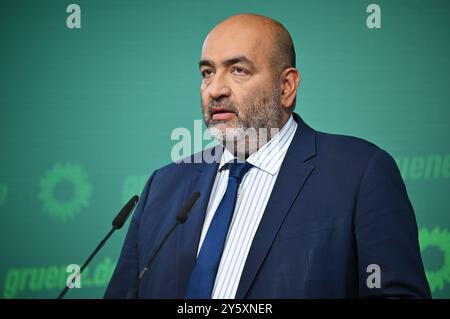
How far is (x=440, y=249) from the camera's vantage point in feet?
7.18

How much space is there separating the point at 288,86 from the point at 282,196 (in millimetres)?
545

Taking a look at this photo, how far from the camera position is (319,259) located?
1558 mm

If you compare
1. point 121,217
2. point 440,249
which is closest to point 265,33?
point 121,217

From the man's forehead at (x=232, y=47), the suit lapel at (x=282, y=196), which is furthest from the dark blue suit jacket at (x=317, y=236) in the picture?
the man's forehead at (x=232, y=47)

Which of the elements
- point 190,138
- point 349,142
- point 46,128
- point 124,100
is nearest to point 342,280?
point 349,142

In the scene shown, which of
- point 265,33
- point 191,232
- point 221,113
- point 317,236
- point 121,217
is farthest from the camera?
point 265,33

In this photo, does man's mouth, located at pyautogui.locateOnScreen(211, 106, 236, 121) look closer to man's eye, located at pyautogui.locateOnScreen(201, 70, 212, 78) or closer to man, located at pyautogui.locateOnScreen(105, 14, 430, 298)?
man, located at pyautogui.locateOnScreen(105, 14, 430, 298)

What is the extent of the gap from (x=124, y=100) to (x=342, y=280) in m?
1.41

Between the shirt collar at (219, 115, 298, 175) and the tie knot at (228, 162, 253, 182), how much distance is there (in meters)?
0.02


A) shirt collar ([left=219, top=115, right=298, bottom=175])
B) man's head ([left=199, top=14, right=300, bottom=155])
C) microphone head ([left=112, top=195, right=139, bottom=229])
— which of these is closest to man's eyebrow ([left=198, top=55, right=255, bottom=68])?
man's head ([left=199, top=14, right=300, bottom=155])

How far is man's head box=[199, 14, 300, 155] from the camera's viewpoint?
183cm

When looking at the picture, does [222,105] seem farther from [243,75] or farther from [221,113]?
[243,75]

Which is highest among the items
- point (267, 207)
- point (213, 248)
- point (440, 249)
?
point (267, 207)
